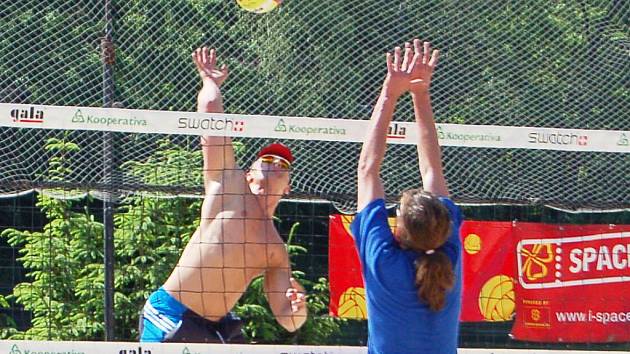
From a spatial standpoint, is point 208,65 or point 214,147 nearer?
point 208,65

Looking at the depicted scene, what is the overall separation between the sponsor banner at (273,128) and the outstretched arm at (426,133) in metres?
1.59

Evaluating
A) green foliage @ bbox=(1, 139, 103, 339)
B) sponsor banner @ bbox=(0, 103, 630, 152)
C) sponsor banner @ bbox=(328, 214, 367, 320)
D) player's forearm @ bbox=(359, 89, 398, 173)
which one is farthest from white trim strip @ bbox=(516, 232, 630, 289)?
player's forearm @ bbox=(359, 89, 398, 173)

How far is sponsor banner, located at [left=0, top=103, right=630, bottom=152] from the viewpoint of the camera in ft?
19.1

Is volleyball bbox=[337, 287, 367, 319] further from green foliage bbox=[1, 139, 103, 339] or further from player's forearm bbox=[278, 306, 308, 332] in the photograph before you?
player's forearm bbox=[278, 306, 308, 332]

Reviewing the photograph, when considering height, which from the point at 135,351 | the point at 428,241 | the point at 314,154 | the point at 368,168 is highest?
the point at 314,154

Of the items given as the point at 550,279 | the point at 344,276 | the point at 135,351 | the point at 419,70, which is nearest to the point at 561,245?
the point at 550,279

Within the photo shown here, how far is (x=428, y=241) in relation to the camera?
3535mm

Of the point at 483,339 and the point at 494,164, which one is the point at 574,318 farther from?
the point at 483,339

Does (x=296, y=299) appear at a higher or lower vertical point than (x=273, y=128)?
lower

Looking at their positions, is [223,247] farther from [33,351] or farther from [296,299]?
→ [33,351]

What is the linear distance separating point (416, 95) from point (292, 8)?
4.65 metres

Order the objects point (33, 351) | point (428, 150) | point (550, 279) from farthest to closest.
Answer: point (550, 279), point (33, 351), point (428, 150)

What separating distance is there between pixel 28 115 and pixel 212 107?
89 centimetres

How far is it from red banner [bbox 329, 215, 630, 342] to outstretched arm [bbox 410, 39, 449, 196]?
15.2ft
